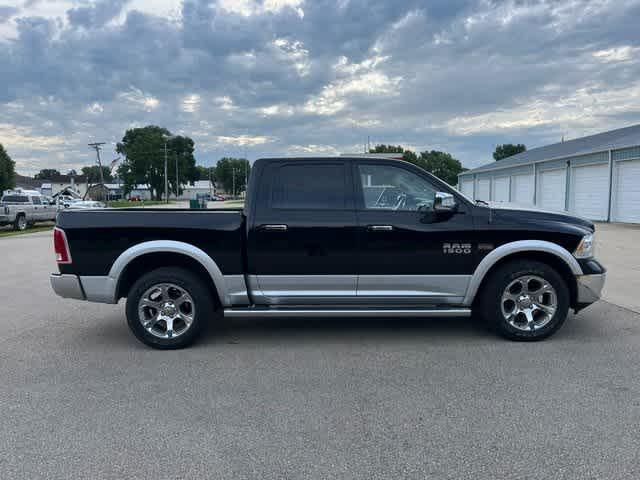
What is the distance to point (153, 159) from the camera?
90125 mm

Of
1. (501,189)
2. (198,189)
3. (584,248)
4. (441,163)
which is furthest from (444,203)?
(198,189)

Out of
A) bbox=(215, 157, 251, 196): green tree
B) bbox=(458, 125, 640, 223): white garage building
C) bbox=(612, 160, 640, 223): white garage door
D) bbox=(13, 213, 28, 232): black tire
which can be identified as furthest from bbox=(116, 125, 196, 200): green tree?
bbox=(612, 160, 640, 223): white garage door

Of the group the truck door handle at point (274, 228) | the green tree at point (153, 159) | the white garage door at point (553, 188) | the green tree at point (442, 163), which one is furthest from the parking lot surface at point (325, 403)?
the green tree at point (442, 163)

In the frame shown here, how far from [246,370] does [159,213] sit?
1.84m

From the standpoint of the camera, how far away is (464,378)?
4125mm

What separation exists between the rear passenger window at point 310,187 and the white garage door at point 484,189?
33272mm

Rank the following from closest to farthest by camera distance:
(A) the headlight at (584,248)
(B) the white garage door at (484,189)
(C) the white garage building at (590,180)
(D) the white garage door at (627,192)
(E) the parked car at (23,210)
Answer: (A) the headlight at (584,248)
(D) the white garage door at (627,192)
(C) the white garage building at (590,180)
(E) the parked car at (23,210)
(B) the white garage door at (484,189)

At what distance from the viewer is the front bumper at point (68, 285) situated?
4.94 metres

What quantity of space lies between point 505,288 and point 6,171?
190 ft

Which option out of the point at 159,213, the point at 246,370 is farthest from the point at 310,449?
the point at 159,213

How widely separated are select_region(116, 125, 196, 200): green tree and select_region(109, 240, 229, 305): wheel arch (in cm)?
8925

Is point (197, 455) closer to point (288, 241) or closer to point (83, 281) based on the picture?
point (288, 241)

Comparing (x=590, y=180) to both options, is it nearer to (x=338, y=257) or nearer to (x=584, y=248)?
(x=584, y=248)

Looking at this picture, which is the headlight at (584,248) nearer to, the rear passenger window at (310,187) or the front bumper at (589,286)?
the front bumper at (589,286)
